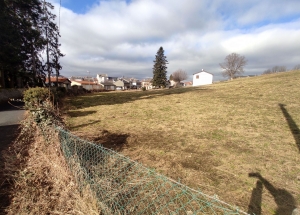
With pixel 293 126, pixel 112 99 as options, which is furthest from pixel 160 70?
pixel 293 126

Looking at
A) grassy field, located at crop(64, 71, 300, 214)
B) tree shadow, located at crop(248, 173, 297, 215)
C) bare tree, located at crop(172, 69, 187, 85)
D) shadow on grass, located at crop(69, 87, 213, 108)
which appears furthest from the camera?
bare tree, located at crop(172, 69, 187, 85)

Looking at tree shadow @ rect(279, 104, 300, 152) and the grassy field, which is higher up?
tree shadow @ rect(279, 104, 300, 152)

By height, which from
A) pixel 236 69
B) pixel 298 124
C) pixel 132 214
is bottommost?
pixel 132 214

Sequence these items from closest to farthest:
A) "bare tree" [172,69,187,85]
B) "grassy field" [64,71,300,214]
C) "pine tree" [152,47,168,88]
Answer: "grassy field" [64,71,300,214], "pine tree" [152,47,168,88], "bare tree" [172,69,187,85]

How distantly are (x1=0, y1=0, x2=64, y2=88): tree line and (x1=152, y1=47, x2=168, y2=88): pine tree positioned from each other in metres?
27.2

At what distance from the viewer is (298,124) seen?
5.69 m

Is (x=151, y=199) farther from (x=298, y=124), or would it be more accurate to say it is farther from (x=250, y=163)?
(x=298, y=124)

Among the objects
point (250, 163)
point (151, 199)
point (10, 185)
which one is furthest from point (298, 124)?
point (10, 185)

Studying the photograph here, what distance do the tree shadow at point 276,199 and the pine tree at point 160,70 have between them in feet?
147

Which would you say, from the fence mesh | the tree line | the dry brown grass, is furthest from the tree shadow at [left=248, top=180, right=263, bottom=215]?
the tree line

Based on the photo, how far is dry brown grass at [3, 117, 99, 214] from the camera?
2.14m

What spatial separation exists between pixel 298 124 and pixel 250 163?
3901mm

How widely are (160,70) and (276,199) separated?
46281mm

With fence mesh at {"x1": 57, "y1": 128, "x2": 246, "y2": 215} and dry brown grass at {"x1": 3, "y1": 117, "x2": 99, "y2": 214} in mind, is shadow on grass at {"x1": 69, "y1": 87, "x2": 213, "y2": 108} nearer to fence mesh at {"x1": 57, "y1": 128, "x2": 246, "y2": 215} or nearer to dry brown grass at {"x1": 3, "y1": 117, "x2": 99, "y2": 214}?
dry brown grass at {"x1": 3, "y1": 117, "x2": 99, "y2": 214}
